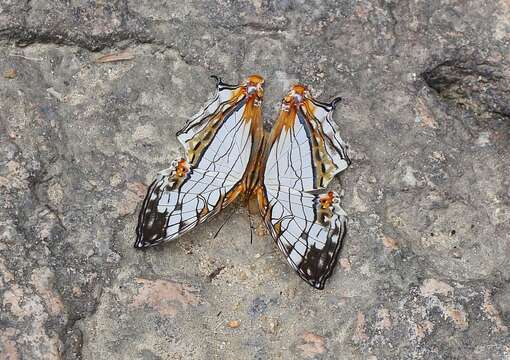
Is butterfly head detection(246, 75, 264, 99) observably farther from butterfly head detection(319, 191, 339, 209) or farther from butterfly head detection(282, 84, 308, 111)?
butterfly head detection(319, 191, 339, 209)

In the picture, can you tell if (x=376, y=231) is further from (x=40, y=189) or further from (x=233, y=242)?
(x=40, y=189)

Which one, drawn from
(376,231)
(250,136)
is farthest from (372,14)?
(376,231)

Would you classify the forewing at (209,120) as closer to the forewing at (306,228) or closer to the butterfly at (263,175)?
the butterfly at (263,175)

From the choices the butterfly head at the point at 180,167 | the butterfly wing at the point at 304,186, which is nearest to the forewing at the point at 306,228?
the butterfly wing at the point at 304,186

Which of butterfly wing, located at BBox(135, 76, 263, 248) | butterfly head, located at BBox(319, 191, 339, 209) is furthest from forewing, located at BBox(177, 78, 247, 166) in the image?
butterfly head, located at BBox(319, 191, 339, 209)

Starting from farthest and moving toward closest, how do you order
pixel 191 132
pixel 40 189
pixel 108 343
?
pixel 191 132 < pixel 40 189 < pixel 108 343

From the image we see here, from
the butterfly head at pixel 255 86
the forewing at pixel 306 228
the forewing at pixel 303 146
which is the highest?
the butterfly head at pixel 255 86

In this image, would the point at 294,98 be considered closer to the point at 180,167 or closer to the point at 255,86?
the point at 255,86
